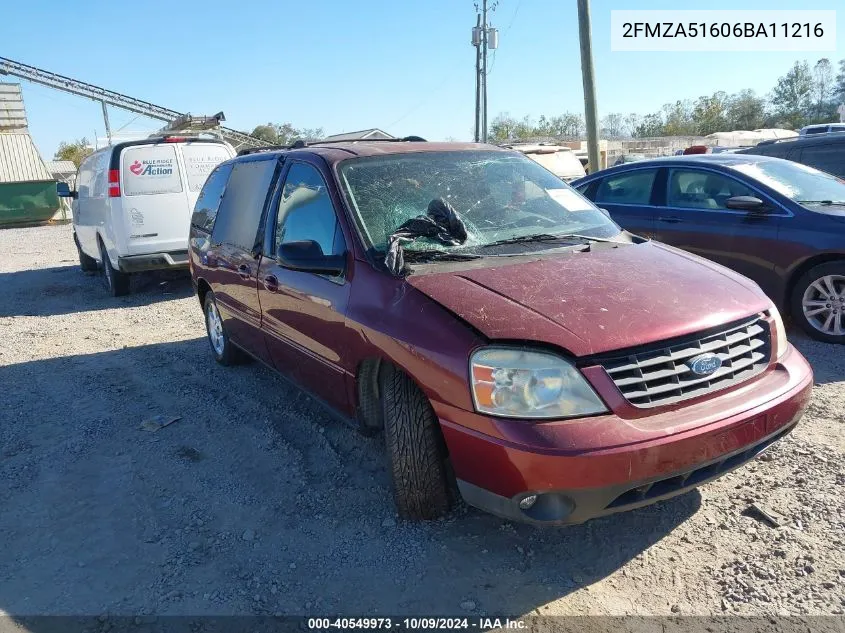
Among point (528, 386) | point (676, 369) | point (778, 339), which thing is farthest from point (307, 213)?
point (778, 339)

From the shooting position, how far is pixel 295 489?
11.8 ft

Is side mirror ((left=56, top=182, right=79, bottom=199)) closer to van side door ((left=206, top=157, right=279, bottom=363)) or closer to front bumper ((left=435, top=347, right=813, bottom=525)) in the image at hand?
van side door ((left=206, top=157, right=279, bottom=363))

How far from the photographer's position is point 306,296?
12.2 feet

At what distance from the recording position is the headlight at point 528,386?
249 centimetres

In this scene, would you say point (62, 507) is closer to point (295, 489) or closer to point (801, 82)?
point (295, 489)

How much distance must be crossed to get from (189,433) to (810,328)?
510 centimetres

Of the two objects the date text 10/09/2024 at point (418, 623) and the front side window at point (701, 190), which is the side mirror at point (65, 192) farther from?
the date text 10/09/2024 at point (418, 623)

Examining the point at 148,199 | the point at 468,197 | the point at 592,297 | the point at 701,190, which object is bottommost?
the point at 592,297

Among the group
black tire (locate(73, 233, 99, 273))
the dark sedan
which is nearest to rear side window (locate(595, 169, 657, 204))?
the dark sedan

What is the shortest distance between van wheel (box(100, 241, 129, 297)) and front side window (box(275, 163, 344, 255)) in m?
6.14

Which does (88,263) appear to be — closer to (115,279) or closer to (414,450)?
(115,279)

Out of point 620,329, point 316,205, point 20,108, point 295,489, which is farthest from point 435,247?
point 20,108

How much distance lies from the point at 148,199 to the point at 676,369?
796cm

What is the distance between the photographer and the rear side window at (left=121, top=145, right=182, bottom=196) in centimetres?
877
